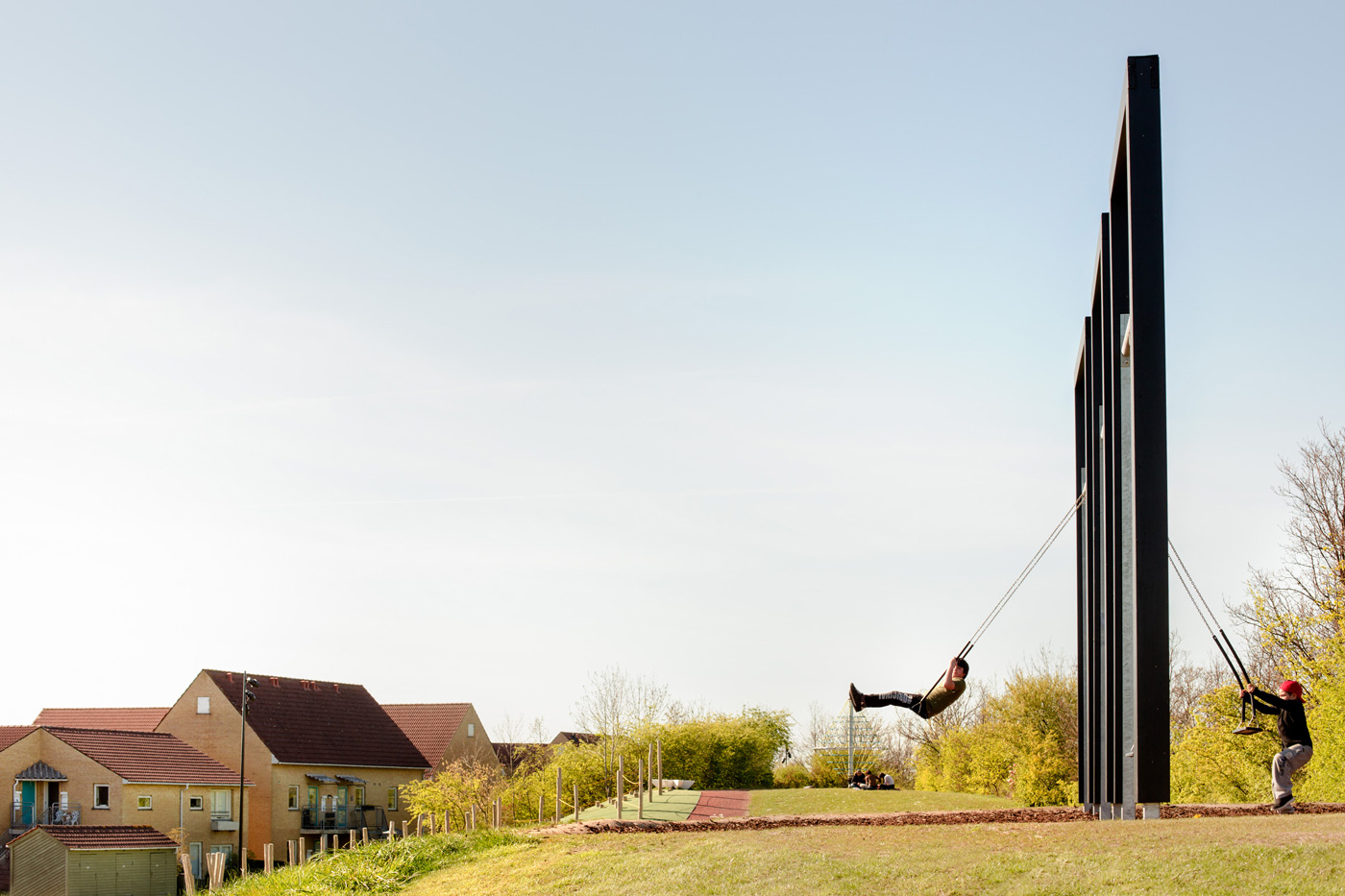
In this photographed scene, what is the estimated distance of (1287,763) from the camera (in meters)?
14.0

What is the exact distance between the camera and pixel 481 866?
19.8 metres

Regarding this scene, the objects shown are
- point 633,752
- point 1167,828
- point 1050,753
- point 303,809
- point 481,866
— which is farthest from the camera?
point 303,809

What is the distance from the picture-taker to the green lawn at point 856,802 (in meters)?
25.5

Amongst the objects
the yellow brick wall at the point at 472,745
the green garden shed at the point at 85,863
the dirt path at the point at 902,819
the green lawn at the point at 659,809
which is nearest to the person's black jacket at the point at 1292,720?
the dirt path at the point at 902,819

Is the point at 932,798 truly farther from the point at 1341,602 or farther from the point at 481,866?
the point at 481,866

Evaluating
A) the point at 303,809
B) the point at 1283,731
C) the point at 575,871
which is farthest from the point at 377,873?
the point at 303,809

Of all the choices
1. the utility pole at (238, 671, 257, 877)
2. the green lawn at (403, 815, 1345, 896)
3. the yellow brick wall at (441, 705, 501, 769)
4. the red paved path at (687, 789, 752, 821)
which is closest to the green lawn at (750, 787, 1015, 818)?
the red paved path at (687, 789, 752, 821)

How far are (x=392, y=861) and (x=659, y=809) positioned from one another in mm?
7105

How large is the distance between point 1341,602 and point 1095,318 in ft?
42.3

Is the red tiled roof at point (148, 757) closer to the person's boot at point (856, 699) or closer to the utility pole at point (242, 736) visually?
the utility pole at point (242, 736)

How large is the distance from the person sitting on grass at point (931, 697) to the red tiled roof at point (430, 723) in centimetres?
4727

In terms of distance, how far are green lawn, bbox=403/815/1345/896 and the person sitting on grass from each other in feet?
5.95

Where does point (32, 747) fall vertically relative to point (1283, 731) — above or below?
below

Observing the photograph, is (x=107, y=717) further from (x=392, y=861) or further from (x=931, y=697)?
(x=931, y=697)
